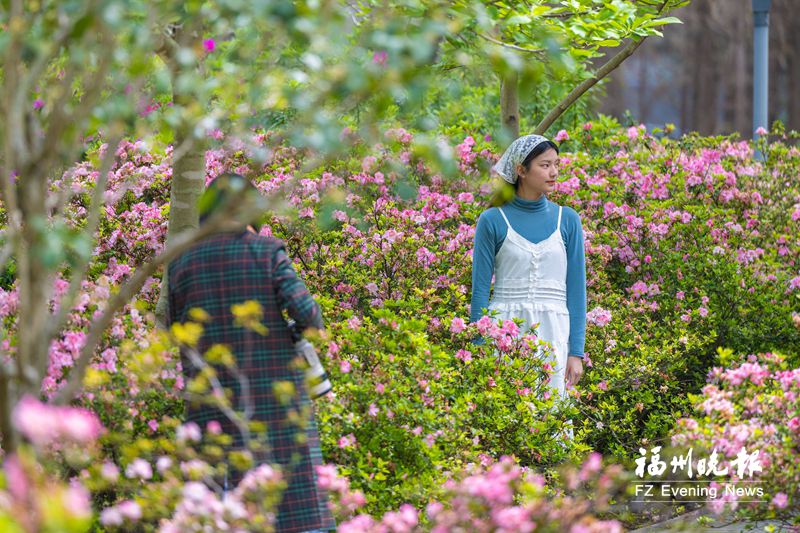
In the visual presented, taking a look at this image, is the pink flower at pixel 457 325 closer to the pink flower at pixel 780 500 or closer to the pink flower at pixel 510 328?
the pink flower at pixel 510 328

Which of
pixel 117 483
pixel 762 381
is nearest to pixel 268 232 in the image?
pixel 117 483

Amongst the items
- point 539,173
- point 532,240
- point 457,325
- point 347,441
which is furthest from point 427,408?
point 539,173

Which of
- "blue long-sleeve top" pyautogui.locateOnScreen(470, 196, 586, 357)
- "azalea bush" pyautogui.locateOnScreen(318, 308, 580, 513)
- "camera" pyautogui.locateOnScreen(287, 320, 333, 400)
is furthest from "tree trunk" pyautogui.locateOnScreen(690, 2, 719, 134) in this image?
"camera" pyautogui.locateOnScreen(287, 320, 333, 400)

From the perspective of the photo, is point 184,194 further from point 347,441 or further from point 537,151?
point 347,441

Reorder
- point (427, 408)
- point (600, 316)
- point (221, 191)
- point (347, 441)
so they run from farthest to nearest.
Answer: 1. point (600, 316)
2. point (427, 408)
3. point (347, 441)
4. point (221, 191)

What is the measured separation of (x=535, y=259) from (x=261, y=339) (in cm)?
204

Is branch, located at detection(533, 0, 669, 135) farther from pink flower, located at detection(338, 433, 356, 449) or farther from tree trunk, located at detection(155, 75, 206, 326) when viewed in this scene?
pink flower, located at detection(338, 433, 356, 449)

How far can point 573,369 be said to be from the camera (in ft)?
19.5

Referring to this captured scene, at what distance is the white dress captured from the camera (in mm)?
5801

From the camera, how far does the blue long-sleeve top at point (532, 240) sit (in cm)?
582

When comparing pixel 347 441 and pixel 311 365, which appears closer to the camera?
pixel 311 365

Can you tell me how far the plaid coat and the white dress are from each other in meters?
1.88

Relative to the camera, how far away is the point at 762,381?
15.1 ft

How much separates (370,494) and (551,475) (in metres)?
1.28
